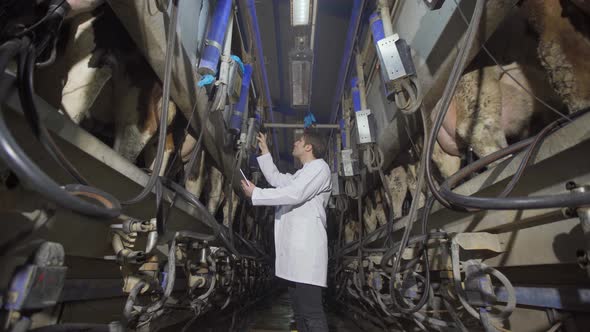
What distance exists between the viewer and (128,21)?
0.83 m

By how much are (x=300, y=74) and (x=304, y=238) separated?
3.86ft

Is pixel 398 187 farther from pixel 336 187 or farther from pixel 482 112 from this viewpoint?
pixel 482 112

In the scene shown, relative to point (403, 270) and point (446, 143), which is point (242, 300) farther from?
point (446, 143)

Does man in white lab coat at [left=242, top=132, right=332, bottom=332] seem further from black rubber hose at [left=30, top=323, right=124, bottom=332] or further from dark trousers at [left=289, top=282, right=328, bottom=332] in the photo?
black rubber hose at [left=30, top=323, right=124, bottom=332]

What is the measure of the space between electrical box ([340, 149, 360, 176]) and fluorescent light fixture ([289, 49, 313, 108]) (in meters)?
0.53

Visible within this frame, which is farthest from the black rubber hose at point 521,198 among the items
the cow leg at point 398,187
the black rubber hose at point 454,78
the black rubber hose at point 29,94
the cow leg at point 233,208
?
the cow leg at point 233,208

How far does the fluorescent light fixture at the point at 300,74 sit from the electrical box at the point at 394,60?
72 centimetres

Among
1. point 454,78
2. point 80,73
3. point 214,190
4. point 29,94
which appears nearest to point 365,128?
point 454,78

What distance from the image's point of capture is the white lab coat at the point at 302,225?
1430 millimetres

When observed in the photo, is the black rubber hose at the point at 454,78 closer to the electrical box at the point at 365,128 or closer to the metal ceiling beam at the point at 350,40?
the electrical box at the point at 365,128

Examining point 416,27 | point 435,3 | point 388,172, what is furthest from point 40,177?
point 388,172

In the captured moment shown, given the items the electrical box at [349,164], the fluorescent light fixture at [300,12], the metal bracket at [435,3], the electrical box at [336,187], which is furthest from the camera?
the electrical box at [336,187]

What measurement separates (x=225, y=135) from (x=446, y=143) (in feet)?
4.12

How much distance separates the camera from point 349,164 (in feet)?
7.52
